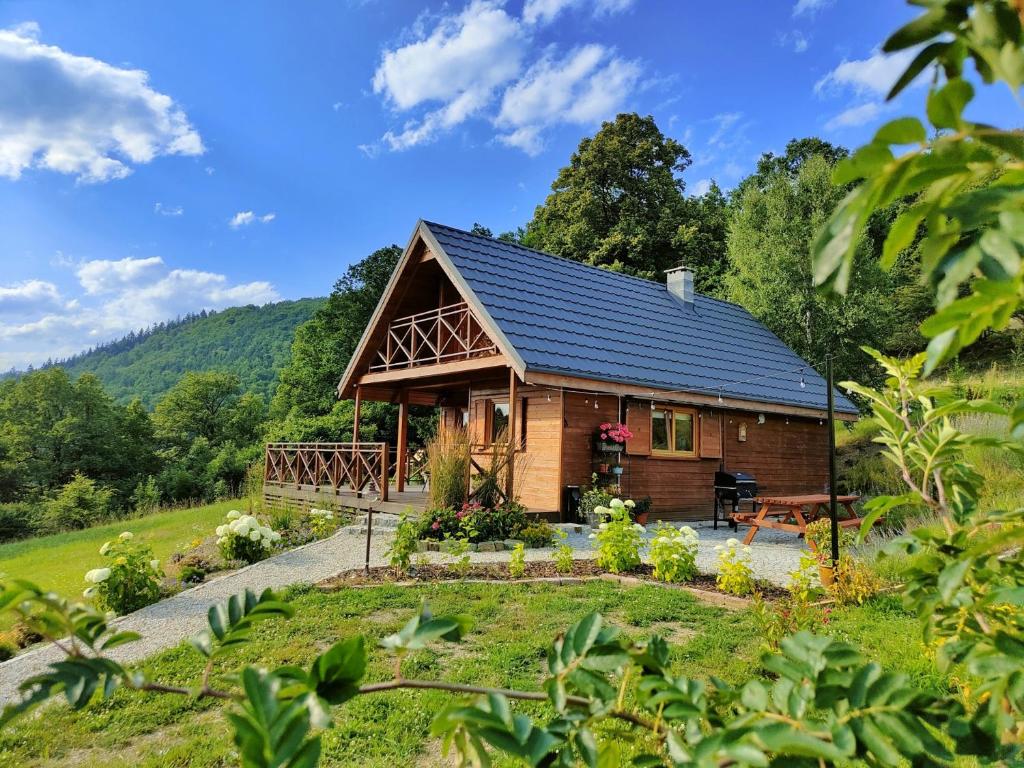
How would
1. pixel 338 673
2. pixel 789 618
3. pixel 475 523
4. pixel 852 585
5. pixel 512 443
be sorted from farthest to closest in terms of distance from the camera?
pixel 512 443, pixel 475 523, pixel 852 585, pixel 789 618, pixel 338 673

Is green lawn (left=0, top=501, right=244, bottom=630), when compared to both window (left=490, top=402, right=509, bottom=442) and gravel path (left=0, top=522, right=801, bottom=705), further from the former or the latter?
window (left=490, top=402, right=509, bottom=442)

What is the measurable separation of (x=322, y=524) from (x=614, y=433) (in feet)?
17.8

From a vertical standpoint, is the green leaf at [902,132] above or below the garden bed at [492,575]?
above

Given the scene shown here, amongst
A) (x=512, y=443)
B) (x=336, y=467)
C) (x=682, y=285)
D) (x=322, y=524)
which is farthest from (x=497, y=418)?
(x=682, y=285)

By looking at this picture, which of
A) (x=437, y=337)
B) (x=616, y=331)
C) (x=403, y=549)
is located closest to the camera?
(x=403, y=549)

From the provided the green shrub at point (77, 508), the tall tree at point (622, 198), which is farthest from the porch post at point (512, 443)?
the green shrub at point (77, 508)

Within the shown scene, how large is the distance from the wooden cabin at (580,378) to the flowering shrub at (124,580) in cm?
563

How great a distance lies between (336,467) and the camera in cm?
1400

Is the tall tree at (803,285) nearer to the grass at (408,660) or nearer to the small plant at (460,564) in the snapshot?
the small plant at (460,564)

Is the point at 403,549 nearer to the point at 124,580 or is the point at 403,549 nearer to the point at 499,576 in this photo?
the point at 499,576

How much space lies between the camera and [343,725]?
3.39m

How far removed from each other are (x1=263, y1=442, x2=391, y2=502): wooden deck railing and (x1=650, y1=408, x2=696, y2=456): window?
5506 mm

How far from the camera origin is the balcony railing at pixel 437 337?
1205 centimetres

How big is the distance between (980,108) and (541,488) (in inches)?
434
